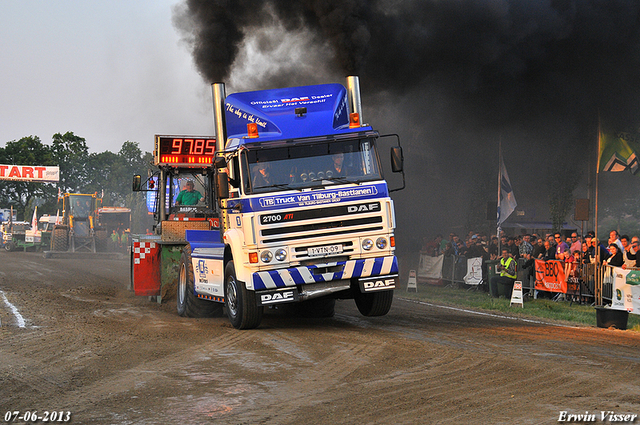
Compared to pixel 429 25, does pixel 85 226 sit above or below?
below

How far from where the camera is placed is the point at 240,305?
1031cm

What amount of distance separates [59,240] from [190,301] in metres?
27.9

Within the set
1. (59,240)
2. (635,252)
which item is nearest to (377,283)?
(635,252)

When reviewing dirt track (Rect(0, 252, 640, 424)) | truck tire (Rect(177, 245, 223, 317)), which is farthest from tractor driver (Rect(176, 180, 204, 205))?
dirt track (Rect(0, 252, 640, 424))

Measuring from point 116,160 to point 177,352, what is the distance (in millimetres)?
89911

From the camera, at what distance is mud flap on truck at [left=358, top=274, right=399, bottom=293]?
10070 mm

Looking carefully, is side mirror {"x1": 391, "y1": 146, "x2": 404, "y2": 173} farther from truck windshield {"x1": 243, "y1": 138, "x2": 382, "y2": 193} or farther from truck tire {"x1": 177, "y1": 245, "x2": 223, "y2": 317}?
truck tire {"x1": 177, "y1": 245, "x2": 223, "y2": 317}

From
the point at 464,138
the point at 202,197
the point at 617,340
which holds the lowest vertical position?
the point at 617,340

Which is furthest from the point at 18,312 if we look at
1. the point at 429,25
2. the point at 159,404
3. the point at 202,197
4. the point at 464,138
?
the point at 464,138

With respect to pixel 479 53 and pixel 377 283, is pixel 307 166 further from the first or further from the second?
pixel 479 53

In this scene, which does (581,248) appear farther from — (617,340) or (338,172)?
(338,172)

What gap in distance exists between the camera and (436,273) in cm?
2197

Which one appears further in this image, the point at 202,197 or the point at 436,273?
the point at 436,273

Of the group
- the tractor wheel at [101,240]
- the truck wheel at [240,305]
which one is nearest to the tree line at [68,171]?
the tractor wheel at [101,240]
